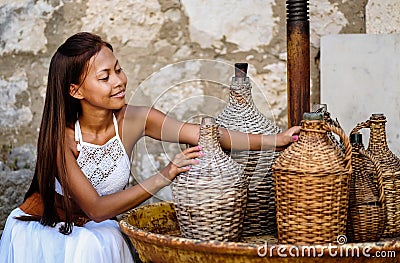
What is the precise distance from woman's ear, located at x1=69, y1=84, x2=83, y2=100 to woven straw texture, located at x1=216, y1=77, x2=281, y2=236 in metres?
0.44

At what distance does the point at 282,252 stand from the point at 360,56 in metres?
1.45

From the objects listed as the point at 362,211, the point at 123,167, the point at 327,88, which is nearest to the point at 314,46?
the point at 327,88

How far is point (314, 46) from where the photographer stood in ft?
9.62

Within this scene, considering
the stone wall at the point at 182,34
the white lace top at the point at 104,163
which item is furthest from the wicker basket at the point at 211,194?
the stone wall at the point at 182,34

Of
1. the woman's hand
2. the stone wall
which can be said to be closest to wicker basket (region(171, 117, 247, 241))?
the woman's hand

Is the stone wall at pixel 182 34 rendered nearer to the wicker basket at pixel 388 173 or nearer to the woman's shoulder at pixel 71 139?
the woman's shoulder at pixel 71 139

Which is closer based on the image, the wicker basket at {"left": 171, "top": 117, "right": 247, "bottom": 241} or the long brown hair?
the wicker basket at {"left": 171, "top": 117, "right": 247, "bottom": 241}

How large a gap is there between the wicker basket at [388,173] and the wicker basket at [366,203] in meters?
0.03

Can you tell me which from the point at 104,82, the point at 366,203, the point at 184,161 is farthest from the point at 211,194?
the point at 104,82

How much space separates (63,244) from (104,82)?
477mm

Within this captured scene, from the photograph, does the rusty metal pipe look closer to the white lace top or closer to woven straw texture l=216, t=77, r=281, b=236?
woven straw texture l=216, t=77, r=281, b=236

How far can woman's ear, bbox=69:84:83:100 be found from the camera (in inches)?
85.1

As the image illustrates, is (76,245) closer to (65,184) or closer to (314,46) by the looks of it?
(65,184)

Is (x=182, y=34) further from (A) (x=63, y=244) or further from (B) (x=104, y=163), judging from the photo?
(A) (x=63, y=244)
